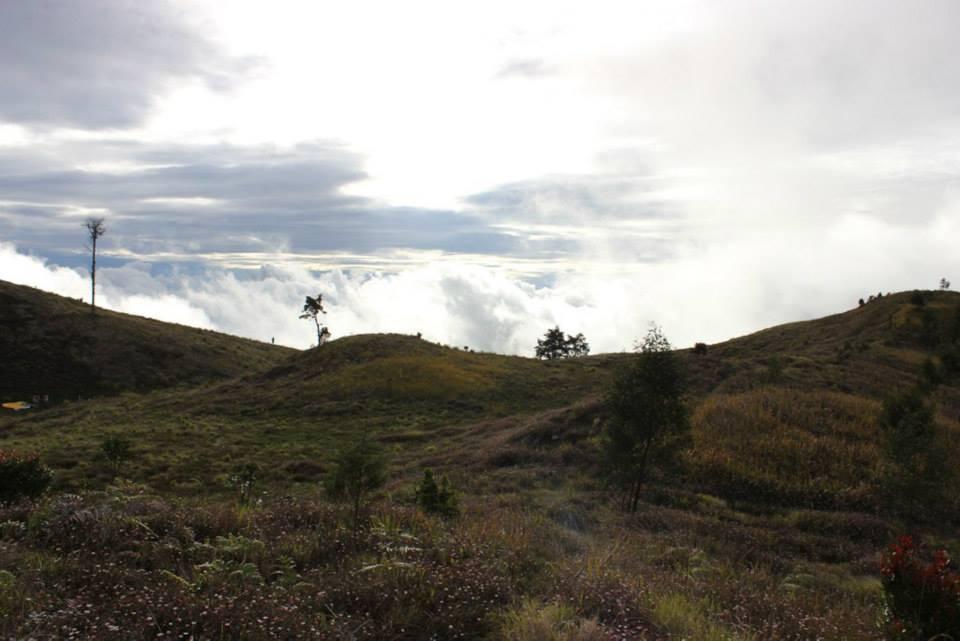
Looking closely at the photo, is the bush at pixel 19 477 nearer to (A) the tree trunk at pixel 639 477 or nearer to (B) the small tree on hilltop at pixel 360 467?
(B) the small tree on hilltop at pixel 360 467

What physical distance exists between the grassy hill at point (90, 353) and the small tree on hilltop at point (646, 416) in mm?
56412

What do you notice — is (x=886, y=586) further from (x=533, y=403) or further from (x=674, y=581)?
(x=533, y=403)

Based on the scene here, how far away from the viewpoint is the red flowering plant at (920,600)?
240 inches

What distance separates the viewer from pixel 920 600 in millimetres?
6246

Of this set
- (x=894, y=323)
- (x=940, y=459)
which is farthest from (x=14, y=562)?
(x=894, y=323)

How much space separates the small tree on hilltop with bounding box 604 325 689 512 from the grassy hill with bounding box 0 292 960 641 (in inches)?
49.7

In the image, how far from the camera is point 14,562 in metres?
6.76

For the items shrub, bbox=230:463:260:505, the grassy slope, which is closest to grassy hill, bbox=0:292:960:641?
the grassy slope

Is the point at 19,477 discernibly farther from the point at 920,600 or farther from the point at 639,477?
the point at 920,600

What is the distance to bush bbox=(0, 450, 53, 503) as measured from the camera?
37.2 feet

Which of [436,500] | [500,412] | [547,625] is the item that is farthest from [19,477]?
[500,412]

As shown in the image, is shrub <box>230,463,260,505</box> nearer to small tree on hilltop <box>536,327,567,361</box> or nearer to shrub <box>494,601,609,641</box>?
shrub <box>494,601,609,641</box>

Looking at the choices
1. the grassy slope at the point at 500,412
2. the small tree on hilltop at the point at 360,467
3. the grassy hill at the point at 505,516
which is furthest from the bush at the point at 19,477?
the grassy slope at the point at 500,412

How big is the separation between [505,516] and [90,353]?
66455 mm
